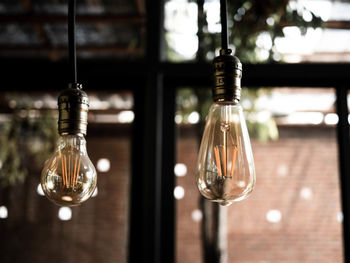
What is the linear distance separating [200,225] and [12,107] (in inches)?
31.3

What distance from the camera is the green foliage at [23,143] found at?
56.3 inches

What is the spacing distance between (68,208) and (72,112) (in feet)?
2.86

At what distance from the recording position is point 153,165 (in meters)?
1.26

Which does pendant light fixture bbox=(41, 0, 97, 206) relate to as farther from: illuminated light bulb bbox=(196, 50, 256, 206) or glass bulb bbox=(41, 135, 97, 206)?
illuminated light bulb bbox=(196, 50, 256, 206)

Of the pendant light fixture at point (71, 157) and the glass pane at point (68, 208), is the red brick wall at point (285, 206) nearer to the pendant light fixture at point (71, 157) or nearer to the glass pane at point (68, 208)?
the glass pane at point (68, 208)

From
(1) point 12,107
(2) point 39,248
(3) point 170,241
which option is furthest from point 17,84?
(3) point 170,241

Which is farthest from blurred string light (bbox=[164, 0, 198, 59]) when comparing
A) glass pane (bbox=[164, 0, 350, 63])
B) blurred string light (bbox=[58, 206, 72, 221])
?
blurred string light (bbox=[58, 206, 72, 221])

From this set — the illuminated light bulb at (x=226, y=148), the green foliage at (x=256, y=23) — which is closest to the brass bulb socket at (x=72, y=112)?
the illuminated light bulb at (x=226, y=148)

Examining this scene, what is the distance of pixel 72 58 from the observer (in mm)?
568

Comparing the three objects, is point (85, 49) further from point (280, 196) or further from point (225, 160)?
point (225, 160)

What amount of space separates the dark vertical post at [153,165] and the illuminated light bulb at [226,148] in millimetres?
738

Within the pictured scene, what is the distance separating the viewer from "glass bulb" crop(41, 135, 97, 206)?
0.56m

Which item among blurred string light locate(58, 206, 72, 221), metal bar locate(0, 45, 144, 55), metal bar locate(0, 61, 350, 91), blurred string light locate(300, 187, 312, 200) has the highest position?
metal bar locate(0, 45, 144, 55)

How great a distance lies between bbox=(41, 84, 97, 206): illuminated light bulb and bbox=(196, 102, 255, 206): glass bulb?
0.17 metres
